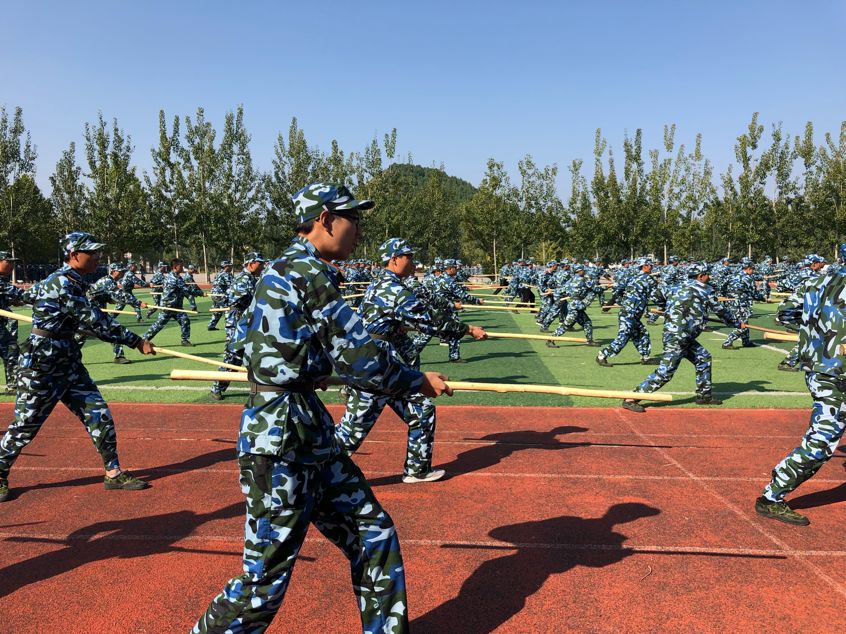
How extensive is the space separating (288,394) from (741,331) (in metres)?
15.0

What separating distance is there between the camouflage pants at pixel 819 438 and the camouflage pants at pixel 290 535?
3528 mm

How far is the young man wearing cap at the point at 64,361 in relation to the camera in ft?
18.2

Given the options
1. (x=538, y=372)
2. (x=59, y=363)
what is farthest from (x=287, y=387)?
(x=538, y=372)

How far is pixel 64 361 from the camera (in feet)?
18.5

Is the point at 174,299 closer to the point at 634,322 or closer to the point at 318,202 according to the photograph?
the point at 634,322

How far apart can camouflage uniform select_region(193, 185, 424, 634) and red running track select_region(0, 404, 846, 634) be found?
104 centimetres

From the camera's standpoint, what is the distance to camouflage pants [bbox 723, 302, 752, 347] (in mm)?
15594

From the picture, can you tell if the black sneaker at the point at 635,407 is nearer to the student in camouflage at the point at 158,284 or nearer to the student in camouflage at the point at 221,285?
the student in camouflage at the point at 221,285

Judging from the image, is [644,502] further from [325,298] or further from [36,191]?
[36,191]

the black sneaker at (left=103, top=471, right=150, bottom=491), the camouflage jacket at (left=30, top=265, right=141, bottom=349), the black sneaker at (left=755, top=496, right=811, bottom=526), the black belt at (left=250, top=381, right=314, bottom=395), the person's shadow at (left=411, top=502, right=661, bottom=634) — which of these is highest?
the camouflage jacket at (left=30, top=265, right=141, bottom=349)

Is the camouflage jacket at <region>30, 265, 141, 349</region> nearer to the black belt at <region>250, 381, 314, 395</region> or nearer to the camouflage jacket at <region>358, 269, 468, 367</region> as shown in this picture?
the camouflage jacket at <region>358, 269, 468, 367</region>

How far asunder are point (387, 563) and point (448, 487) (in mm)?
2988

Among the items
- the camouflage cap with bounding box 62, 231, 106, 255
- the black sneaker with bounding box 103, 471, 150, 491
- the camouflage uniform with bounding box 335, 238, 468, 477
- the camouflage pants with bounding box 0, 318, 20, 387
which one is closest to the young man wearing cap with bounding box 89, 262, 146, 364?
the camouflage pants with bounding box 0, 318, 20, 387

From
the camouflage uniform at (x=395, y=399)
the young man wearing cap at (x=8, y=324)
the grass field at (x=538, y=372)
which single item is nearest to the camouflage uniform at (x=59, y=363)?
the camouflage uniform at (x=395, y=399)
